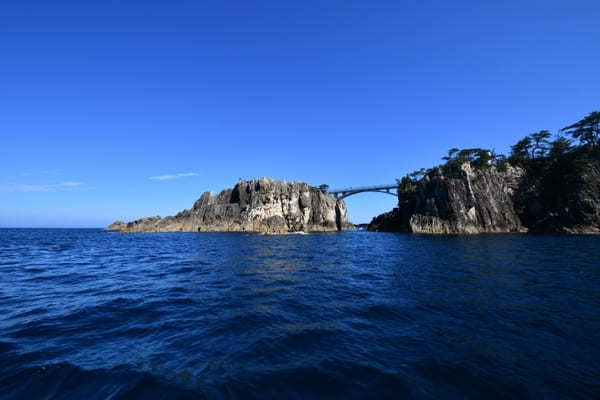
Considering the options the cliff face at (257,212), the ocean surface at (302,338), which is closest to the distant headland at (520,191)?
→ the cliff face at (257,212)

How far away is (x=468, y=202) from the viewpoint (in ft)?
200

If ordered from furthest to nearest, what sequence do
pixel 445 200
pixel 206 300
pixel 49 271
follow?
pixel 445 200
pixel 49 271
pixel 206 300

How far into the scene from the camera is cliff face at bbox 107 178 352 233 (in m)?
93.5

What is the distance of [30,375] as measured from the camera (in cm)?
521

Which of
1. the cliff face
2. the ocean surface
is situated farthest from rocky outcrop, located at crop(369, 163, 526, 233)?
the ocean surface

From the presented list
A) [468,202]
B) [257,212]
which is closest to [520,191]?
[468,202]

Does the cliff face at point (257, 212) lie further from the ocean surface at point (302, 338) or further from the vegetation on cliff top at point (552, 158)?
the ocean surface at point (302, 338)

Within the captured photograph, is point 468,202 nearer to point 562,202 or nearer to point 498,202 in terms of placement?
point 498,202

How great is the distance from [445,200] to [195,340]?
227ft

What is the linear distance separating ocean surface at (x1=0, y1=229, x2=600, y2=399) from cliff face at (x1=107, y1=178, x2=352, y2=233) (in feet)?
254

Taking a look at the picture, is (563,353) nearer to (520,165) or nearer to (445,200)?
(445,200)

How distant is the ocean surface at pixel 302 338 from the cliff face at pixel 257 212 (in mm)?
77430

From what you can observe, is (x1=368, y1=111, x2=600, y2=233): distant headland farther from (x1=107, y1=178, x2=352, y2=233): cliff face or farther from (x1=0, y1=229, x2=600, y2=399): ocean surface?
(x1=0, y1=229, x2=600, y2=399): ocean surface

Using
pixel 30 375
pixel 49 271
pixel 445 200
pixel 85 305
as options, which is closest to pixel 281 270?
pixel 85 305
